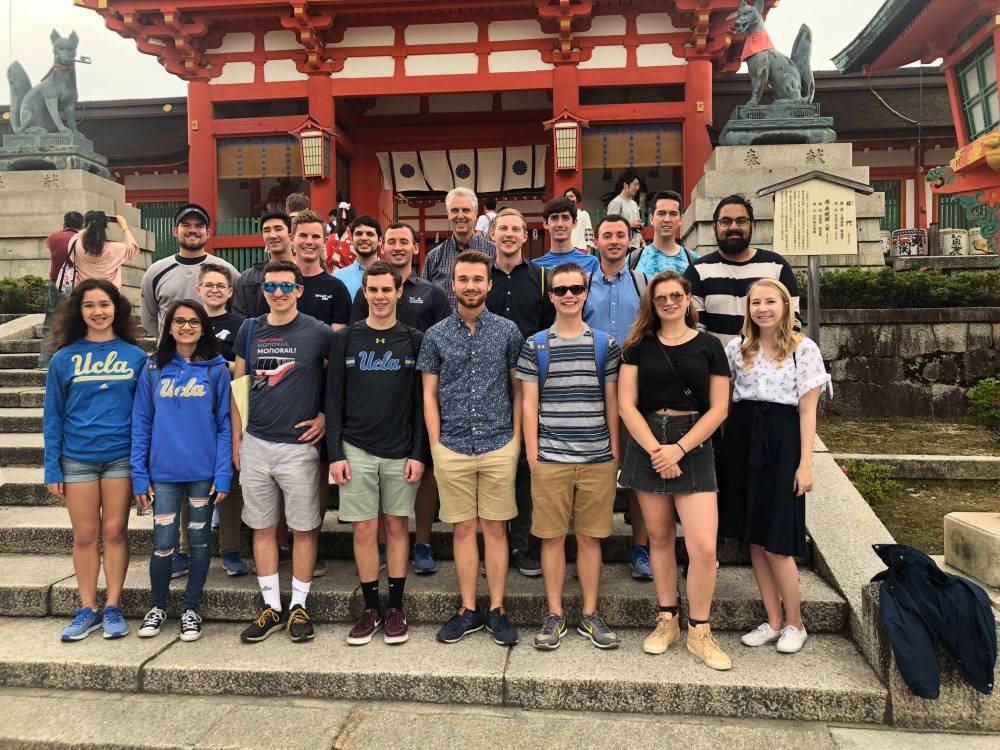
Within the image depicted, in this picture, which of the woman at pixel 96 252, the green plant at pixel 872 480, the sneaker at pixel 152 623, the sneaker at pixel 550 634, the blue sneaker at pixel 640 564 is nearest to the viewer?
the sneaker at pixel 550 634

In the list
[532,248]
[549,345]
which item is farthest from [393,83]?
[549,345]

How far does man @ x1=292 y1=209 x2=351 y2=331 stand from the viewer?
3.91 meters

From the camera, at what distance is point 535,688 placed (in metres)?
2.92

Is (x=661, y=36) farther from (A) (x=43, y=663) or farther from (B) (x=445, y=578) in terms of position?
(A) (x=43, y=663)

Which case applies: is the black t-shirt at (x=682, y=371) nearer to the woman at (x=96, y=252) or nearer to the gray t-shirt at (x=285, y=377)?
the gray t-shirt at (x=285, y=377)

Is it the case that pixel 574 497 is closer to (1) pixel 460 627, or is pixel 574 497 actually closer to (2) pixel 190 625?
(1) pixel 460 627

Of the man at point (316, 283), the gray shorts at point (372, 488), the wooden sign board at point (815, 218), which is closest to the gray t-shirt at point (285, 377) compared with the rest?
the gray shorts at point (372, 488)

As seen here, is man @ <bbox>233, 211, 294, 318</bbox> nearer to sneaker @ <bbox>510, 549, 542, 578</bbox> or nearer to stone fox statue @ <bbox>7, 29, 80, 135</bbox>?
sneaker @ <bbox>510, 549, 542, 578</bbox>

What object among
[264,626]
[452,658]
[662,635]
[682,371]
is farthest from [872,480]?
[264,626]

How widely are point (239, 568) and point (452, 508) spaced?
1483 mm

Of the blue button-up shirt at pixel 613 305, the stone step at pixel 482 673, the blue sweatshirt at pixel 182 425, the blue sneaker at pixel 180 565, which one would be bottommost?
the stone step at pixel 482 673

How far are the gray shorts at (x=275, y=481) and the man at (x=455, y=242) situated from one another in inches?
51.5

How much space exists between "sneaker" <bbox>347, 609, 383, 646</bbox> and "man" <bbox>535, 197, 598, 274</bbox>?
226 centimetres

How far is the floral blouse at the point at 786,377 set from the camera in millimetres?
3037
